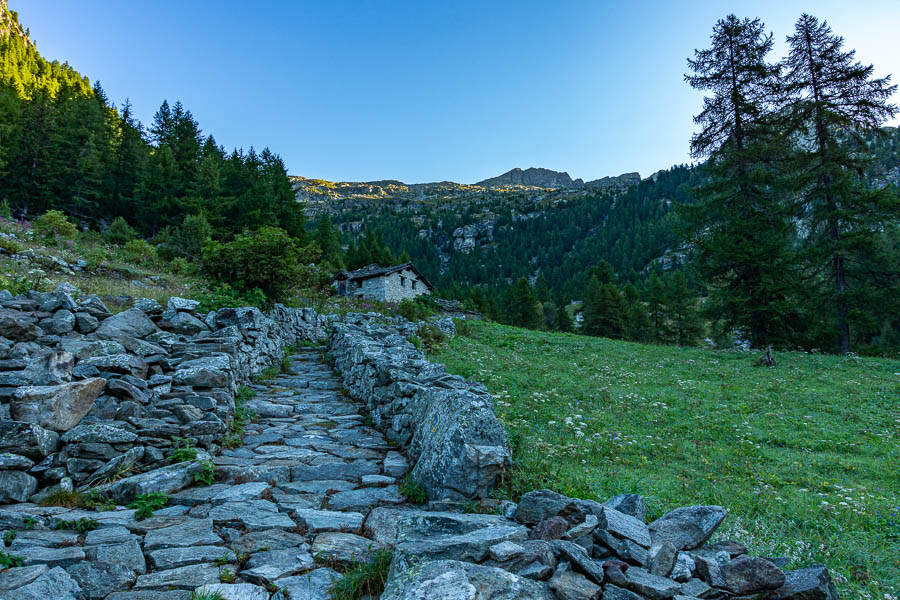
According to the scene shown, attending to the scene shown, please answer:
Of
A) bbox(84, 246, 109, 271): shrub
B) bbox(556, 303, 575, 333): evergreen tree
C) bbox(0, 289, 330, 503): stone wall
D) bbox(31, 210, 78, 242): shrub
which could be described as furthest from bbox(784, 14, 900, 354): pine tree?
bbox(556, 303, 575, 333): evergreen tree

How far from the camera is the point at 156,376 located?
6012mm

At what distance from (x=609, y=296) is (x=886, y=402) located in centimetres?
4013

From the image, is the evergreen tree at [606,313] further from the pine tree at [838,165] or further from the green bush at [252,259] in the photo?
the green bush at [252,259]

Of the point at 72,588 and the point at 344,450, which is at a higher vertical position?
the point at 72,588

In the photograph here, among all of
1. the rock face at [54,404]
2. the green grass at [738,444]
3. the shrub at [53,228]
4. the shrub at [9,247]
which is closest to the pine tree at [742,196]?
the green grass at [738,444]

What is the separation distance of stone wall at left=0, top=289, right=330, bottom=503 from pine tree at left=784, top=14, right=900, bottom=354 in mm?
25195

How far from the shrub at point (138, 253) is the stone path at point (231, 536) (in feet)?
53.8

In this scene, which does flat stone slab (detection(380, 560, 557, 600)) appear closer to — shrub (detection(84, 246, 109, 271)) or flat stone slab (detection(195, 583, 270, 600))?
flat stone slab (detection(195, 583, 270, 600))

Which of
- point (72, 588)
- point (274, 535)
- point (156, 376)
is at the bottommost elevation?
point (274, 535)

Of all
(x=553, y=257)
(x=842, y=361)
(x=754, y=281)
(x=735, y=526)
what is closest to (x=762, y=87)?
(x=754, y=281)

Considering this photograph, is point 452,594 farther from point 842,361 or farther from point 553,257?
point 553,257

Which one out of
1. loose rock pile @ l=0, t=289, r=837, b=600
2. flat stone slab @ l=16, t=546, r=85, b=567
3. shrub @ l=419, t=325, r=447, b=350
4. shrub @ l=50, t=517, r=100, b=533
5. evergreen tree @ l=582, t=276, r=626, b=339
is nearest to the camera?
loose rock pile @ l=0, t=289, r=837, b=600

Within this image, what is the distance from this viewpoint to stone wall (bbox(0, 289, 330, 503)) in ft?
14.3

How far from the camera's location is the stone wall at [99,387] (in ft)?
14.3
